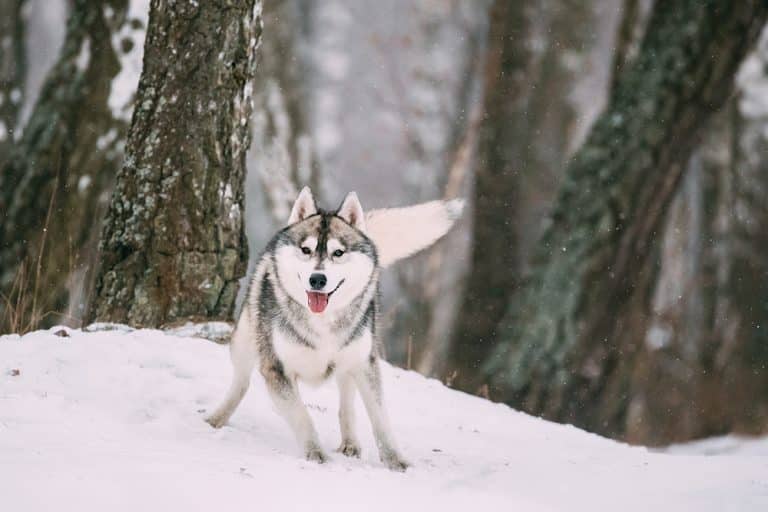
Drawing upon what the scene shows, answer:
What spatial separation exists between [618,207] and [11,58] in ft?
32.4

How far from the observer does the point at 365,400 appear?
14.4ft

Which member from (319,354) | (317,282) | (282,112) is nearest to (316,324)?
(319,354)

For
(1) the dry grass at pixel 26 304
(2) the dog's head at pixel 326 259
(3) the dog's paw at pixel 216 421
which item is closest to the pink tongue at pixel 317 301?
(2) the dog's head at pixel 326 259

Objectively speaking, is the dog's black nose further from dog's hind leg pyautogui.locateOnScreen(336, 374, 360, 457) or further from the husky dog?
dog's hind leg pyautogui.locateOnScreen(336, 374, 360, 457)

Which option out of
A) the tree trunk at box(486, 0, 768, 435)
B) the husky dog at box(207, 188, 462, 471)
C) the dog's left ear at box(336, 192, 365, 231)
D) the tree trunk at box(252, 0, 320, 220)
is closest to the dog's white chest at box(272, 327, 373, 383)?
the husky dog at box(207, 188, 462, 471)

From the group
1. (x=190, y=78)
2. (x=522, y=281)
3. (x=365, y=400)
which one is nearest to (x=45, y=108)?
(x=190, y=78)

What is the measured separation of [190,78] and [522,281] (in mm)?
4047

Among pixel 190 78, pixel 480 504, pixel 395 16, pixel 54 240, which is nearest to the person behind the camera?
pixel 480 504

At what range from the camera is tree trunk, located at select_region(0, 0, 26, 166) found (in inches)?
495

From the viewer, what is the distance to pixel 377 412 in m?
4.37

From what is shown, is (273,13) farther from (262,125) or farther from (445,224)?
(445,224)

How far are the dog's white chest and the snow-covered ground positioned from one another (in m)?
0.37

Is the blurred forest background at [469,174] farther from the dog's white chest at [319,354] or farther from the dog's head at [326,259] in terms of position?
the dog's white chest at [319,354]

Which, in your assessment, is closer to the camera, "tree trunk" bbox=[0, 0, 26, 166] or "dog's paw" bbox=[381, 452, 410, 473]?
"dog's paw" bbox=[381, 452, 410, 473]
